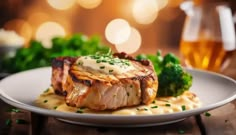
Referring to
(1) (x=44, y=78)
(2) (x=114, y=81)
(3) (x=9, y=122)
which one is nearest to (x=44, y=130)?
(3) (x=9, y=122)

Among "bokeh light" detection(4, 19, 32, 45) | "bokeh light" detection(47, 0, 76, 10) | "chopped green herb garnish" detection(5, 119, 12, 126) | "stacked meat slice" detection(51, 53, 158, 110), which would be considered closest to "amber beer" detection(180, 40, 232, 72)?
"stacked meat slice" detection(51, 53, 158, 110)

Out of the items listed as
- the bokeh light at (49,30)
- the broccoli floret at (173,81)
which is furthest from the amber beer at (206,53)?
the bokeh light at (49,30)

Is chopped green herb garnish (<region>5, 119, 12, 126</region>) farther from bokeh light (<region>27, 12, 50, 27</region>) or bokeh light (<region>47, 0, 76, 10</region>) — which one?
bokeh light (<region>27, 12, 50, 27</region>)

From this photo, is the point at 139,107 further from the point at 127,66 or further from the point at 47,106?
the point at 47,106

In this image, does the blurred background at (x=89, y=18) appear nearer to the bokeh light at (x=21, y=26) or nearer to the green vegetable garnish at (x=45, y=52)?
the bokeh light at (x=21, y=26)

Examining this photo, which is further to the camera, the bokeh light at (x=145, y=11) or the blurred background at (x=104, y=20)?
the bokeh light at (x=145, y=11)
